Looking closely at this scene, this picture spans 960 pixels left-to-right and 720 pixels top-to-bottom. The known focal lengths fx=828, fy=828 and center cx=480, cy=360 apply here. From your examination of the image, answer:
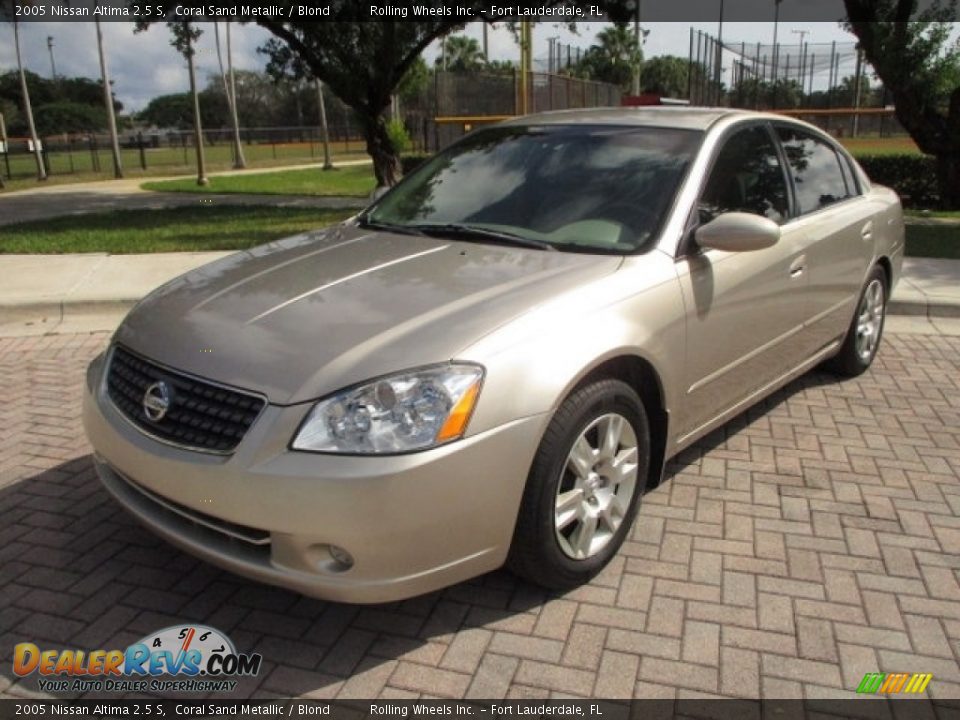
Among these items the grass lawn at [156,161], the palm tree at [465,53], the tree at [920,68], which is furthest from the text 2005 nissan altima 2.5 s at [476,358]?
the palm tree at [465,53]

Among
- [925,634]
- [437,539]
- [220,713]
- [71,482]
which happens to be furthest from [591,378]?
[71,482]

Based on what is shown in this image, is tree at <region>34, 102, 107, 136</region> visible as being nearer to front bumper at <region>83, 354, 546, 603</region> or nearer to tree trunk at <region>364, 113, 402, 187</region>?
tree trunk at <region>364, 113, 402, 187</region>

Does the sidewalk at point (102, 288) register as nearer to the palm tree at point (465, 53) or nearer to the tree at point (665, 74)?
the palm tree at point (465, 53)

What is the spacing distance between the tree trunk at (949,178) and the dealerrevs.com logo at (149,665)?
46.3 ft

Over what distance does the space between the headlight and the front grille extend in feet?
0.76

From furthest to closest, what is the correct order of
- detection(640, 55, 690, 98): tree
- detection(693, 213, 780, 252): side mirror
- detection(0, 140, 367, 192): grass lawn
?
detection(640, 55, 690, 98): tree < detection(0, 140, 367, 192): grass lawn < detection(693, 213, 780, 252): side mirror

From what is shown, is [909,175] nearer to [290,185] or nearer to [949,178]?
[949,178]

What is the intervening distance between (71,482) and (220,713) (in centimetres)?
196

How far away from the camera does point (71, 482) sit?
3.96m

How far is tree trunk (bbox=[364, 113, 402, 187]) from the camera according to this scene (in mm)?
15727

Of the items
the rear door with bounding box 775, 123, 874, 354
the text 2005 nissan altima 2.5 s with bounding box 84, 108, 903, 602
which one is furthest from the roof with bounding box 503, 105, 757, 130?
the rear door with bounding box 775, 123, 874, 354

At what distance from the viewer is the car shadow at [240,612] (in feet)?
8.66

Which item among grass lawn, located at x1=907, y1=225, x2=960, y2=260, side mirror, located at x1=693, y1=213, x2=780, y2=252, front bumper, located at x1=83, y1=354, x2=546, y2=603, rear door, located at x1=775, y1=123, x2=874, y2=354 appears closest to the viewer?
front bumper, located at x1=83, y1=354, x2=546, y2=603

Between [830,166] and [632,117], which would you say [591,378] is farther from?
[830,166]
